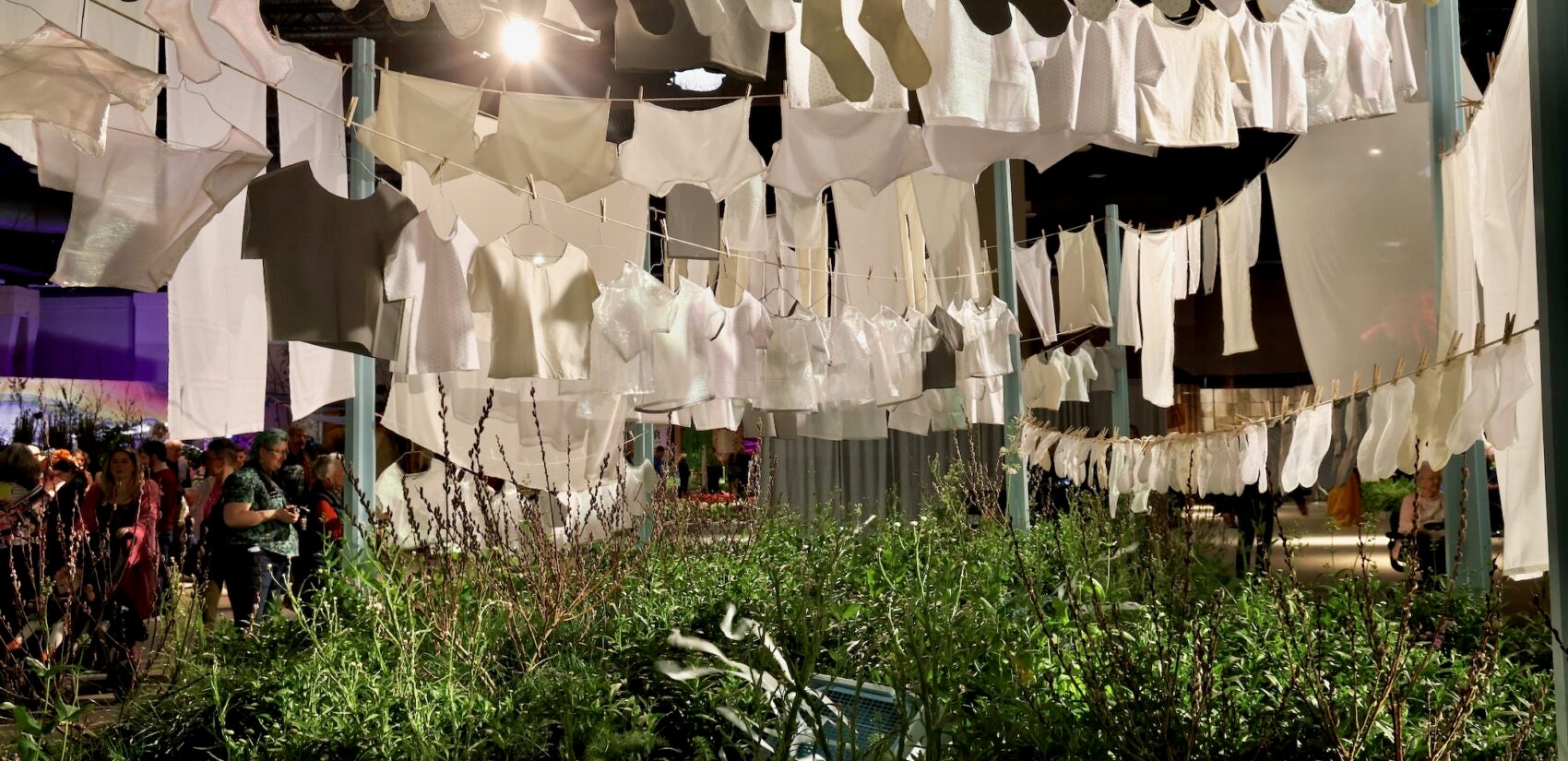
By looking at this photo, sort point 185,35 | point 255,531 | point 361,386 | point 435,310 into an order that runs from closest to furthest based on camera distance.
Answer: point 185,35 → point 435,310 → point 361,386 → point 255,531

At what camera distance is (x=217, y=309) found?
149 inches

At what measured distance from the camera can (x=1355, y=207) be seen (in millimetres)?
4242

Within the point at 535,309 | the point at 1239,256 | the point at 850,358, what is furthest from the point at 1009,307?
the point at 535,309

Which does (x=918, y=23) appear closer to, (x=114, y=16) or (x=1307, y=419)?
(x=114, y=16)

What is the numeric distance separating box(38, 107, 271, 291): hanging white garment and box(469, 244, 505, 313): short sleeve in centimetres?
95

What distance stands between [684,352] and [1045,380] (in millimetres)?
4700

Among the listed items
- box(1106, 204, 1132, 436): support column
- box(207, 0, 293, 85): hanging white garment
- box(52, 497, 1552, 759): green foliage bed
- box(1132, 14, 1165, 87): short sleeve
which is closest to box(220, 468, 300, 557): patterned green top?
box(52, 497, 1552, 759): green foliage bed

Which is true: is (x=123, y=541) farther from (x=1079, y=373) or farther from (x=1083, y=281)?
(x=1079, y=373)

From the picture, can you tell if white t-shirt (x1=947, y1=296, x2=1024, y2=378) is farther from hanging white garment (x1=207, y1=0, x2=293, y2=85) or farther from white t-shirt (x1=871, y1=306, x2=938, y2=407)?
hanging white garment (x1=207, y1=0, x2=293, y2=85)

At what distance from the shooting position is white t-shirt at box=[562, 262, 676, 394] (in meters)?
3.94

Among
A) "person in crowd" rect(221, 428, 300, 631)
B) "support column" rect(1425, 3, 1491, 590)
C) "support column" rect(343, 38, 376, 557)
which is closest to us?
"support column" rect(1425, 3, 1491, 590)

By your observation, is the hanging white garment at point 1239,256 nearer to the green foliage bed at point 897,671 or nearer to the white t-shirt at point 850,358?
the white t-shirt at point 850,358

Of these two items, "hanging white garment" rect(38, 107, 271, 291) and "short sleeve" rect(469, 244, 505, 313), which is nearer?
"hanging white garment" rect(38, 107, 271, 291)

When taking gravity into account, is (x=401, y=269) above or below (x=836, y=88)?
below
